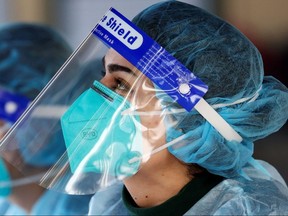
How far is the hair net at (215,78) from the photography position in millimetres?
1365

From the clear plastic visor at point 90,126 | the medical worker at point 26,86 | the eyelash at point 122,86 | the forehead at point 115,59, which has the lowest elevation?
the medical worker at point 26,86

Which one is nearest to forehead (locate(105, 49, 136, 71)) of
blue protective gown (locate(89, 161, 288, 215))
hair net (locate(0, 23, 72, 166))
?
blue protective gown (locate(89, 161, 288, 215))

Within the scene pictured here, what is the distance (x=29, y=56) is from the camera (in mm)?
1993

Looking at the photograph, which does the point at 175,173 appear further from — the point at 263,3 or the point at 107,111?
the point at 263,3

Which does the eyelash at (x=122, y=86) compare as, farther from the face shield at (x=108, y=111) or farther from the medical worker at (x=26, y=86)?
the medical worker at (x=26, y=86)

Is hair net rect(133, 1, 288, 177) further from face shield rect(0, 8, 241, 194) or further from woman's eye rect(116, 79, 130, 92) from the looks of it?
woman's eye rect(116, 79, 130, 92)

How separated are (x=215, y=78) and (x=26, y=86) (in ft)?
2.79

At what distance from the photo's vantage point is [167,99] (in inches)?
52.3

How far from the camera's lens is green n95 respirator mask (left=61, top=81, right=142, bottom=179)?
135 cm

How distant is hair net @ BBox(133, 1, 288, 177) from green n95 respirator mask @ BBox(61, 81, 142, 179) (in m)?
0.11

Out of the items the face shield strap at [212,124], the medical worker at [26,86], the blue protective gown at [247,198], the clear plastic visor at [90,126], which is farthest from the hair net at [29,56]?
the blue protective gown at [247,198]

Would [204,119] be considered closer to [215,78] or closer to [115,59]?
[215,78]

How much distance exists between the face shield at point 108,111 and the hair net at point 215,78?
3 centimetres

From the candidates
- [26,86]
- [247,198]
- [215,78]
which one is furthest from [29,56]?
[247,198]
